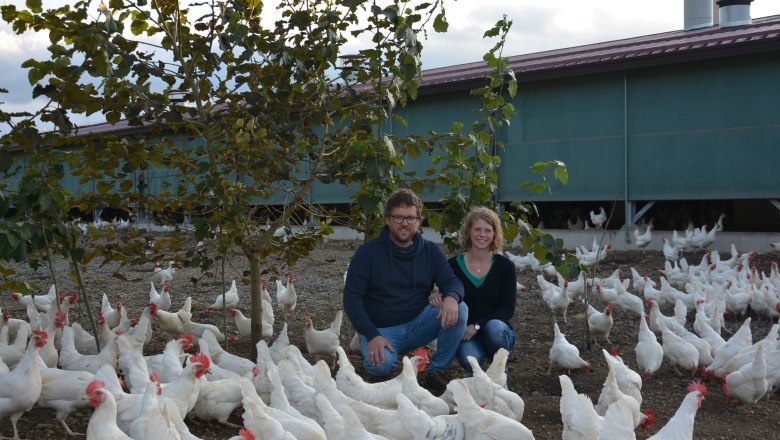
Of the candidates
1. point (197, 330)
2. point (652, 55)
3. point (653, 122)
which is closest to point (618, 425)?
point (197, 330)

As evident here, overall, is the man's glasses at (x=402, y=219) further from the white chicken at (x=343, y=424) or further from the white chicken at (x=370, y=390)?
the white chicken at (x=343, y=424)

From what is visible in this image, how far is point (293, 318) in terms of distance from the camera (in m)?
8.08

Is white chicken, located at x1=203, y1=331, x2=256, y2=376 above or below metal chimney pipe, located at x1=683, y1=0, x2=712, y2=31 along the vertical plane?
below

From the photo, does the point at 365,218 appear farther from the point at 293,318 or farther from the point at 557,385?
the point at 293,318

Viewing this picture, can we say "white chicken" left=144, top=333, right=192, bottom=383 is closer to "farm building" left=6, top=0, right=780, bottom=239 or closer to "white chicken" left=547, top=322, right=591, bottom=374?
"white chicken" left=547, top=322, right=591, bottom=374

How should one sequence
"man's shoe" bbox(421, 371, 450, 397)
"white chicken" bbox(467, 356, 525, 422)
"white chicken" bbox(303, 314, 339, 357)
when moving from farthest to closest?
"white chicken" bbox(303, 314, 339, 357), "man's shoe" bbox(421, 371, 450, 397), "white chicken" bbox(467, 356, 525, 422)

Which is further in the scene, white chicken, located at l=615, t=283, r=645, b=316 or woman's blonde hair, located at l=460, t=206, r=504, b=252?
white chicken, located at l=615, t=283, r=645, b=316

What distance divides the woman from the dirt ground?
0.45 metres

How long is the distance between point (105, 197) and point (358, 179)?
5.67 ft

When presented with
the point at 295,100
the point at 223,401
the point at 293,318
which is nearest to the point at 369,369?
the point at 223,401

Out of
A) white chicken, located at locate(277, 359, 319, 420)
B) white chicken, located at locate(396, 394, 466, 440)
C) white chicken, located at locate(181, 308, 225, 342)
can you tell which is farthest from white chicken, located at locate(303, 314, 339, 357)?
white chicken, located at locate(396, 394, 466, 440)

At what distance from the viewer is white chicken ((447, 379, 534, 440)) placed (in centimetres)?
359

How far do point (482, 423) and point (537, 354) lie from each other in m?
2.66

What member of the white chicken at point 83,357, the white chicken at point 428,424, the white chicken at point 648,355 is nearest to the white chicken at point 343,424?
the white chicken at point 428,424
